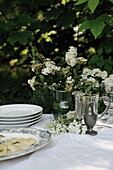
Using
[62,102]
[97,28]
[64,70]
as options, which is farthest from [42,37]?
[62,102]

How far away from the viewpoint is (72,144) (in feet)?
2.90

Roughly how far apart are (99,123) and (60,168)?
539mm

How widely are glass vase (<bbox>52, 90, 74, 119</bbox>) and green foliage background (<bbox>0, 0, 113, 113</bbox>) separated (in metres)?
1.07

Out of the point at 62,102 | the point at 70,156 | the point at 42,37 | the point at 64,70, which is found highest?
the point at 42,37

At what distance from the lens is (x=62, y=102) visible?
1159mm

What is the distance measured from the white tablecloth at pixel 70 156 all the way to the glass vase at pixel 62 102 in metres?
0.21

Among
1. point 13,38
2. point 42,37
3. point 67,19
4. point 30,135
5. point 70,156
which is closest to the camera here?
point 70,156

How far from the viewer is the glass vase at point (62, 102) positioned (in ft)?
3.78

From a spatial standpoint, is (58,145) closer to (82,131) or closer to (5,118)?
(82,131)

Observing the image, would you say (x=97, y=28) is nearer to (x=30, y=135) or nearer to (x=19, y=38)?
(x=30, y=135)

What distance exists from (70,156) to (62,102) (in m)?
0.41

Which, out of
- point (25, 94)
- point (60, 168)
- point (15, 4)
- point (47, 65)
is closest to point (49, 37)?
point (15, 4)

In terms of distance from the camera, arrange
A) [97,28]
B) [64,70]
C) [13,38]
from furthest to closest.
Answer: [13,38] → [97,28] → [64,70]

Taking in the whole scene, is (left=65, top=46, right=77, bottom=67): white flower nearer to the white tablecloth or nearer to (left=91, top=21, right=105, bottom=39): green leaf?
(left=91, top=21, right=105, bottom=39): green leaf
